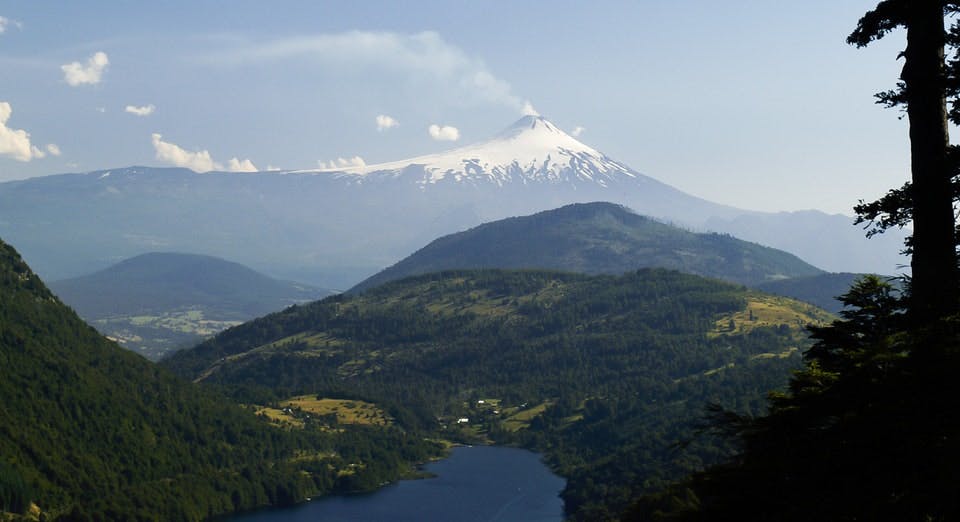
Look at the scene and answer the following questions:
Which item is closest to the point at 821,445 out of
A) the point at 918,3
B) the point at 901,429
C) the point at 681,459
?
the point at 901,429

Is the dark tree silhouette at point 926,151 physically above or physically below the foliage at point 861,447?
above

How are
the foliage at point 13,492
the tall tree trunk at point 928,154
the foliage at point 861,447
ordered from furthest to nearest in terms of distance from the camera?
the foliage at point 13,492
the tall tree trunk at point 928,154
the foliage at point 861,447

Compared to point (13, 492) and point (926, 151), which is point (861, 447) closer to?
point (926, 151)

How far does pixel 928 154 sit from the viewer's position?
95.9 ft

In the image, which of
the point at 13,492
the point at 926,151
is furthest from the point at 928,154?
the point at 13,492

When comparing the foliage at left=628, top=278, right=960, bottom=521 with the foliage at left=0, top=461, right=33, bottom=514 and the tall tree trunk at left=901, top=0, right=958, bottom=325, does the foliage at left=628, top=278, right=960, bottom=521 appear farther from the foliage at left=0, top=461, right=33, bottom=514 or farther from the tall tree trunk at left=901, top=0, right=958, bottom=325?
the foliage at left=0, top=461, right=33, bottom=514

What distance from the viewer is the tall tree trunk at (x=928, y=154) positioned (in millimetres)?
28766

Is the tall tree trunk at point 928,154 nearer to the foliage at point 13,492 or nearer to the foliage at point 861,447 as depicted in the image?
the foliage at point 861,447

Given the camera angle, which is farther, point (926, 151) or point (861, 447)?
point (926, 151)

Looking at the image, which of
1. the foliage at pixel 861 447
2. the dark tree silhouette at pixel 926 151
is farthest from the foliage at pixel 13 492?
the dark tree silhouette at pixel 926 151

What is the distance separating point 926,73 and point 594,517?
136 m

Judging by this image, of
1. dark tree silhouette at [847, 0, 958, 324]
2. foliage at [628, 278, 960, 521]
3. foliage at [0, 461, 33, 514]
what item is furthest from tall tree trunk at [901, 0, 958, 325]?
foliage at [0, 461, 33, 514]

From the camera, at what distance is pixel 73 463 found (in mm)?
190875

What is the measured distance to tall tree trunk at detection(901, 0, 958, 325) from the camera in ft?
94.4
